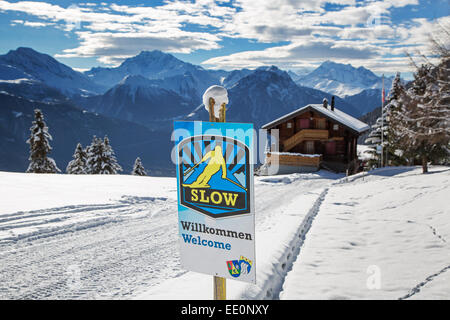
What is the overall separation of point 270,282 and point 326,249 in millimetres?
2750

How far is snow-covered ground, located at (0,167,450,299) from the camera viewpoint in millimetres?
5682

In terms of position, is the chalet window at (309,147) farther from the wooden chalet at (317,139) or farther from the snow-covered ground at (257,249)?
the snow-covered ground at (257,249)

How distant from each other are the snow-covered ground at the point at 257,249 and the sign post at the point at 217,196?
146cm

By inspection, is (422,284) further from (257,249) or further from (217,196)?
(217,196)

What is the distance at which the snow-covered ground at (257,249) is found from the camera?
5682 mm

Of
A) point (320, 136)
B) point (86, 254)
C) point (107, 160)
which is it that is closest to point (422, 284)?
point (86, 254)

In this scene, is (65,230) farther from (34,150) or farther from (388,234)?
(34,150)

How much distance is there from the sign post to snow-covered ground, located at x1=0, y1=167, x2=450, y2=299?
1.46m

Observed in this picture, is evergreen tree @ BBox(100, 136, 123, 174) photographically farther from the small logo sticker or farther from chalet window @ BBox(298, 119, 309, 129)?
the small logo sticker

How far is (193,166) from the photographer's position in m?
3.92

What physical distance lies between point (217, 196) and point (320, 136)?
105ft

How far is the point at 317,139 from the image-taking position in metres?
34.5

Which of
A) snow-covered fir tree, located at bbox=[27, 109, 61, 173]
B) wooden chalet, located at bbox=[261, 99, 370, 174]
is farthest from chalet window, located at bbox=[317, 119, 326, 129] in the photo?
snow-covered fir tree, located at bbox=[27, 109, 61, 173]

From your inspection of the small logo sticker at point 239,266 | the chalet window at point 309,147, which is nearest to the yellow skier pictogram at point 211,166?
the small logo sticker at point 239,266
